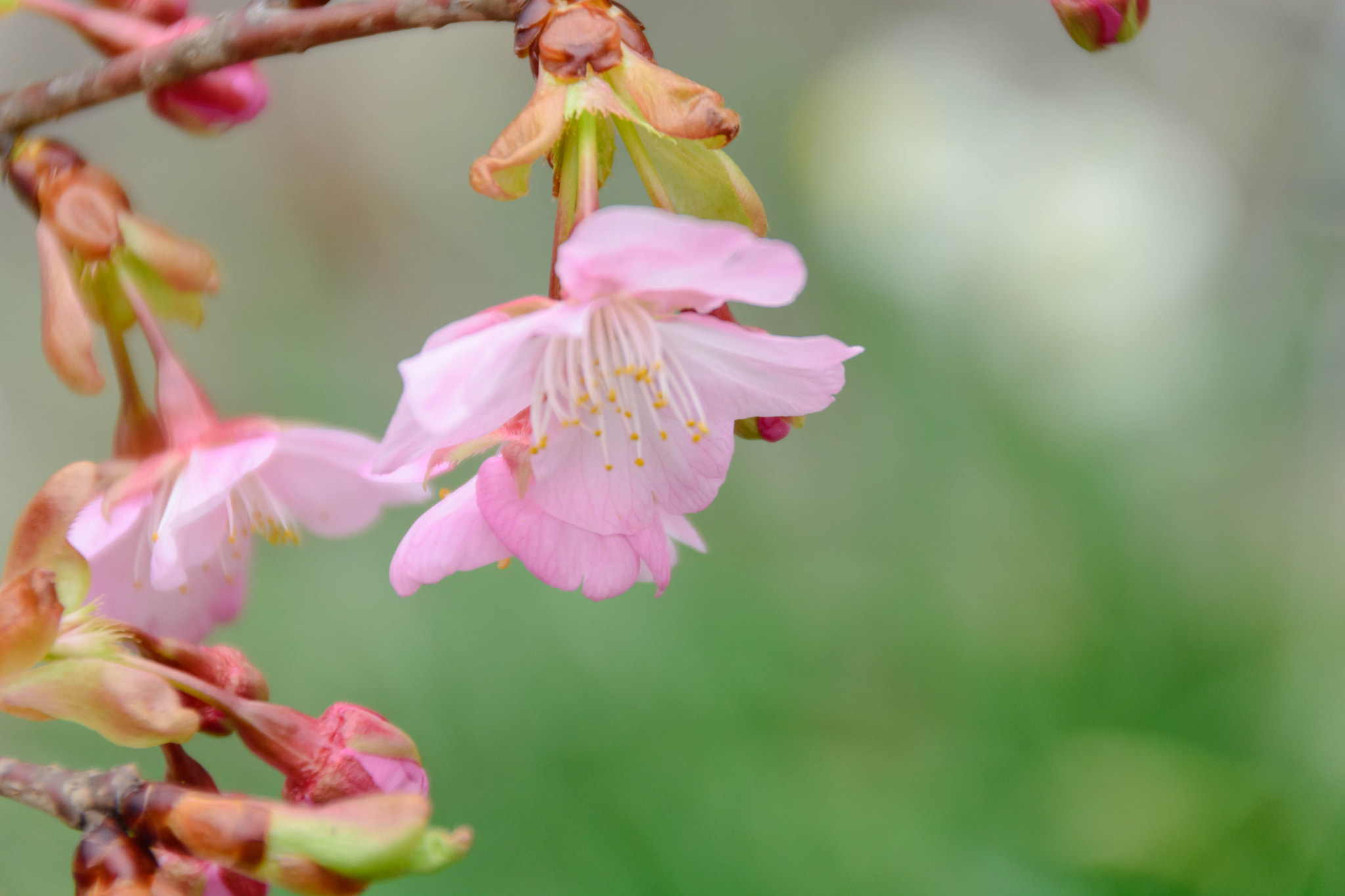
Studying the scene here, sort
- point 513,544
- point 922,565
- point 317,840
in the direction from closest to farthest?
point 317,840, point 513,544, point 922,565

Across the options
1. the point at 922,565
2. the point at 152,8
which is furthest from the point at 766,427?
the point at 922,565

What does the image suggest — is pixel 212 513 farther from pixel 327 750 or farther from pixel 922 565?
pixel 922 565

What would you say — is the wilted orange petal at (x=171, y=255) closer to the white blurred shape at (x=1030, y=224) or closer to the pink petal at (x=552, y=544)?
the pink petal at (x=552, y=544)

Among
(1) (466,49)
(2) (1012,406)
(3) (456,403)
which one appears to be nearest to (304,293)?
(1) (466,49)

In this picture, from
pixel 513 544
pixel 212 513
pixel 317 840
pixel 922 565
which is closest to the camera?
pixel 317 840

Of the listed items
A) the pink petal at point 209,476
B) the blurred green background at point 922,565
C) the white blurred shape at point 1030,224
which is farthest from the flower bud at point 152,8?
the white blurred shape at point 1030,224

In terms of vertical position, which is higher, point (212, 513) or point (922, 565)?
point (212, 513)

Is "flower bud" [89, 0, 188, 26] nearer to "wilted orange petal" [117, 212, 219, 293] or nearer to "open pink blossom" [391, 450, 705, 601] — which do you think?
"wilted orange petal" [117, 212, 219, 293]
